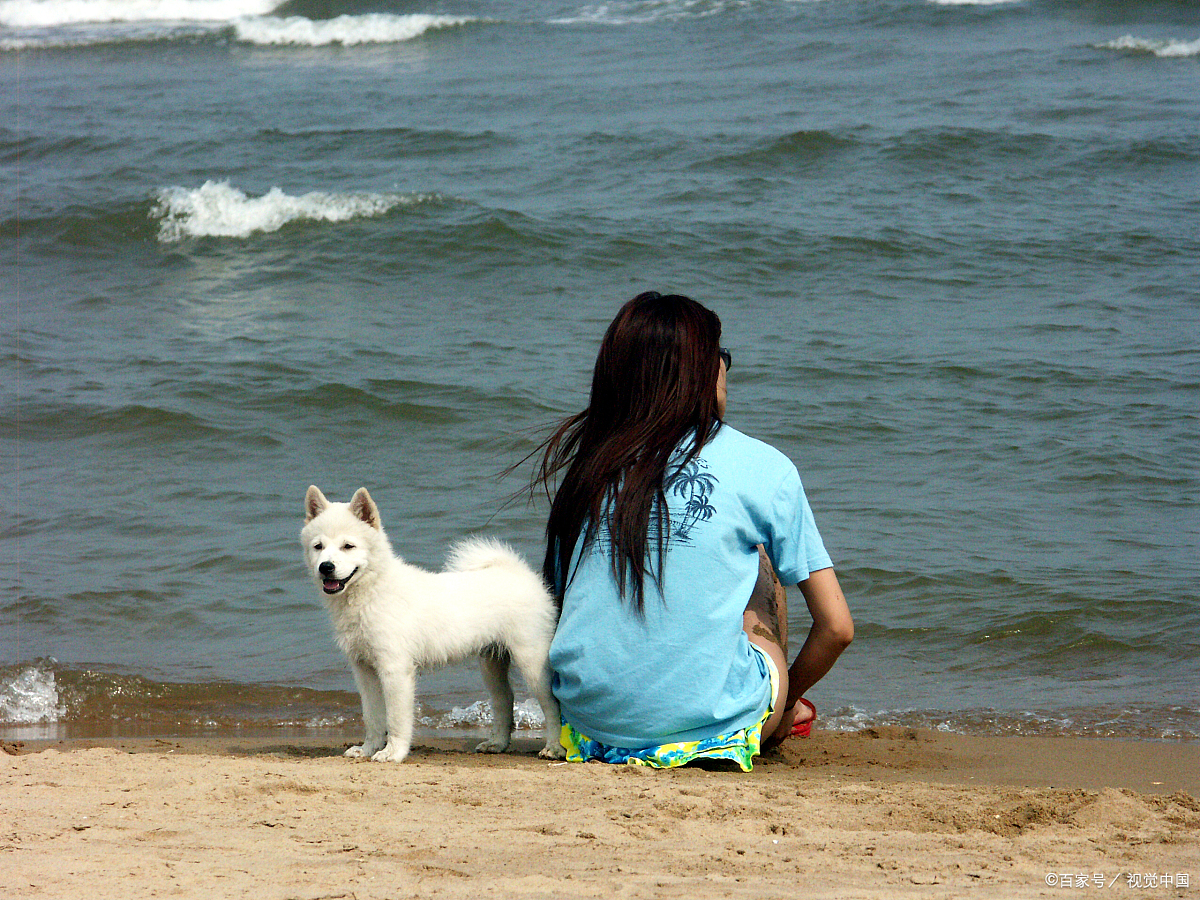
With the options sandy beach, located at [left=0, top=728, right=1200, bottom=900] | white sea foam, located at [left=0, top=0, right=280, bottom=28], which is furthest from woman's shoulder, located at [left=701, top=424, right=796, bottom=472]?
white sea foam, located at [left=0, top=0, right=280, bottom=28]

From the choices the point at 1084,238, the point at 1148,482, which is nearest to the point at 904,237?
the point at 1084,238

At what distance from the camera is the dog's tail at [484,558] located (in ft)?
13.0

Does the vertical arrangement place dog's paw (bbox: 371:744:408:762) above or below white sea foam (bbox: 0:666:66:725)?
above

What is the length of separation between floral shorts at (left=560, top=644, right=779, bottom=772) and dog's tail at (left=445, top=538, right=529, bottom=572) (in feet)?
2.25

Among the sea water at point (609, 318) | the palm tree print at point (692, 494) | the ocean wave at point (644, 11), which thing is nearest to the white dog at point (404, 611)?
the palm tree print at point (692, 494)

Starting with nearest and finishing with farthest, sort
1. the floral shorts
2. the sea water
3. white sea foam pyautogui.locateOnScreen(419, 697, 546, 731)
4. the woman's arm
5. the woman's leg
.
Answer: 1. the woman's arm
2. the floral shorts
3. the woman's leg
4. white sea foam pyautogui.locateOnScreen(419, 697, 546, 731)
5. the sea water

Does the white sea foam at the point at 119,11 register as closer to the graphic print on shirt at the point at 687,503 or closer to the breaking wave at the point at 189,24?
the breaking wave at the point at 189,24

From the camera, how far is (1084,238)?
1121cm

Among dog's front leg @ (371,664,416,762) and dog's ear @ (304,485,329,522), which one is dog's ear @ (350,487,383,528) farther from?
dog's front leg @ (371,664,416,762)

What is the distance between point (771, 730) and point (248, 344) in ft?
23.8

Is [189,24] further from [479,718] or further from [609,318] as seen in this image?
[479,718]

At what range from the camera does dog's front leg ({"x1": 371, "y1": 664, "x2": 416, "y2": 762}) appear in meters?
3.79

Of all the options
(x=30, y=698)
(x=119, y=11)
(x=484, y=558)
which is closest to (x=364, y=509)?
(x=484, y=558)

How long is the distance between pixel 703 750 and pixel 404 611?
107 centimetres
